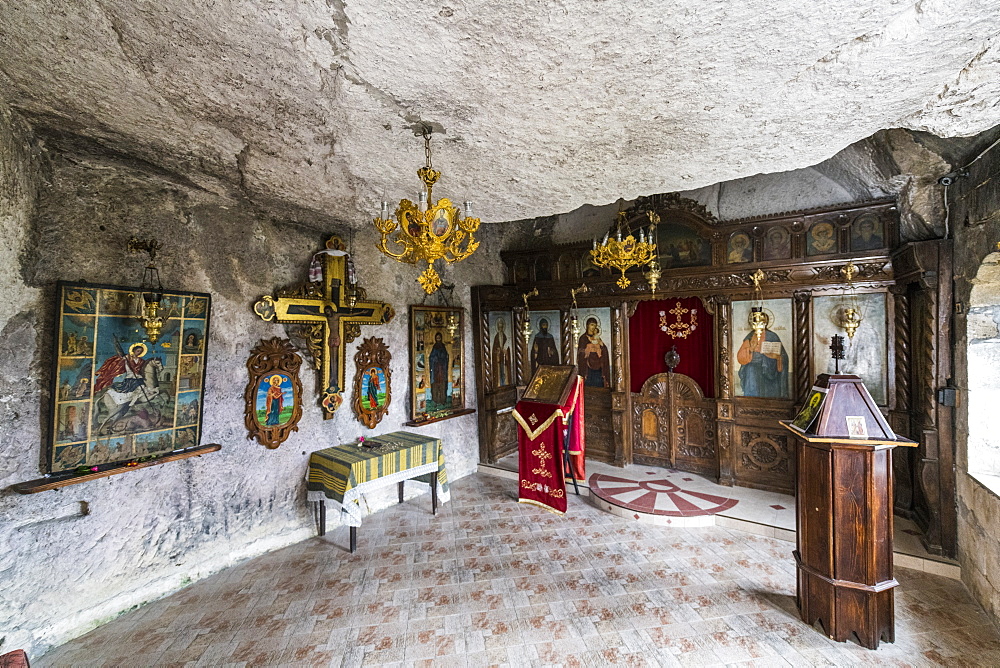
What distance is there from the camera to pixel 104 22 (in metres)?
2.16

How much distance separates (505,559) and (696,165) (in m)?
4.20

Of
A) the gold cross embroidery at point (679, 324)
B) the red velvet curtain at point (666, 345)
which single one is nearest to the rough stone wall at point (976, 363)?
the red velvet curtain at point (666, 345)

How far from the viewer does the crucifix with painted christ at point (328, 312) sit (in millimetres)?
Result: 4934

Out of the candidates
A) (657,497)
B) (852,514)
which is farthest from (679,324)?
(852,514)

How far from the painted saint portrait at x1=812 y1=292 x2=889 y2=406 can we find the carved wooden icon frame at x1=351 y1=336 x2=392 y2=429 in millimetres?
5621

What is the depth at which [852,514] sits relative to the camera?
3.23 metres

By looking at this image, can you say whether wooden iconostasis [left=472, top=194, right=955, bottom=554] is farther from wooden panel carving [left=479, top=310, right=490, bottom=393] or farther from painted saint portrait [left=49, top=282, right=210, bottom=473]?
painted saint portrait [left=49, top=282, right=210, bottom=473]

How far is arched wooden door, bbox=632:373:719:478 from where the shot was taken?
6500mm

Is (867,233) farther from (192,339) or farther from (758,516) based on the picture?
(192,339)

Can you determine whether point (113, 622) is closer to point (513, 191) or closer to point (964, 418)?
point (513, 191)

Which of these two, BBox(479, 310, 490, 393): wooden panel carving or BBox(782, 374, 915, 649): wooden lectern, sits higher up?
BBox(479, 310, 490, 393): wooden panel carving

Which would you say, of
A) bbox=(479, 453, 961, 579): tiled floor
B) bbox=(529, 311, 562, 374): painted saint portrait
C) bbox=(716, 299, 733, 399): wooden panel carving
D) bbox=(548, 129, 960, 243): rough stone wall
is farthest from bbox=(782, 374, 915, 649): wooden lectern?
bbox=(529, 311, 562, 374): painted saint portrait

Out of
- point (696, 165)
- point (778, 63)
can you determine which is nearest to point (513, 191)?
point (696, 165)

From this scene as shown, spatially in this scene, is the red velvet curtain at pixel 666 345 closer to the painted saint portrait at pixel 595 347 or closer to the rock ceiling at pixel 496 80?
the painted saint portrait at pixel 595 347
